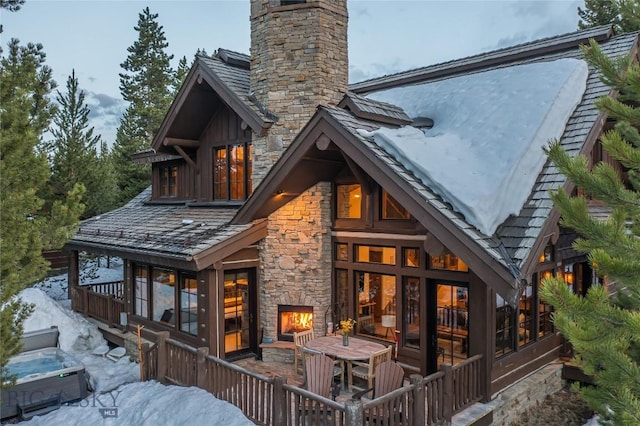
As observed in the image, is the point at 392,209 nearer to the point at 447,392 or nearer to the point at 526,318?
the point at 526,318

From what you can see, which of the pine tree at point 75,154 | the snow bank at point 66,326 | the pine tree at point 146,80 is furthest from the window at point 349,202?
the pine tree at point 146,80

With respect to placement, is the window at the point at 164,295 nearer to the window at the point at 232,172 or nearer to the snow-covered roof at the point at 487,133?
the window at the point at 232,172

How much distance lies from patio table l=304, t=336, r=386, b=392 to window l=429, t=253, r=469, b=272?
181 cm

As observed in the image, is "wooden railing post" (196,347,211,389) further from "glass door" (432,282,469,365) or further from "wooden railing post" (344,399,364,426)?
"glass door" (432,282,469,365)

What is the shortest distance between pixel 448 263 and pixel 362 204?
89.0 inches

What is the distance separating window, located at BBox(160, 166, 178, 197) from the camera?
1377 cm

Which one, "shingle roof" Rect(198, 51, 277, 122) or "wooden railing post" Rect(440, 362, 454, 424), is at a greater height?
"shingle roof" Rect(198, 51, 277, 122)

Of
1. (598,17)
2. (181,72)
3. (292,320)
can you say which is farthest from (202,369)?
(181,72)

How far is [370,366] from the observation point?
7.49 m

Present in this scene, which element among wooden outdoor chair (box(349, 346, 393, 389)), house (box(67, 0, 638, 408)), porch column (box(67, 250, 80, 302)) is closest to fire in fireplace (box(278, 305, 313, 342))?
house (box(67, 0, 638, 408))

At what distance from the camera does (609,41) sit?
9.95 m

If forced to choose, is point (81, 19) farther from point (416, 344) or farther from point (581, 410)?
point (581, 410)

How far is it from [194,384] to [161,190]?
26.7 ft

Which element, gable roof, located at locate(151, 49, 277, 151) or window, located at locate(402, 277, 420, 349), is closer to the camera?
window, located at locate(402, 277, 420, 349)
